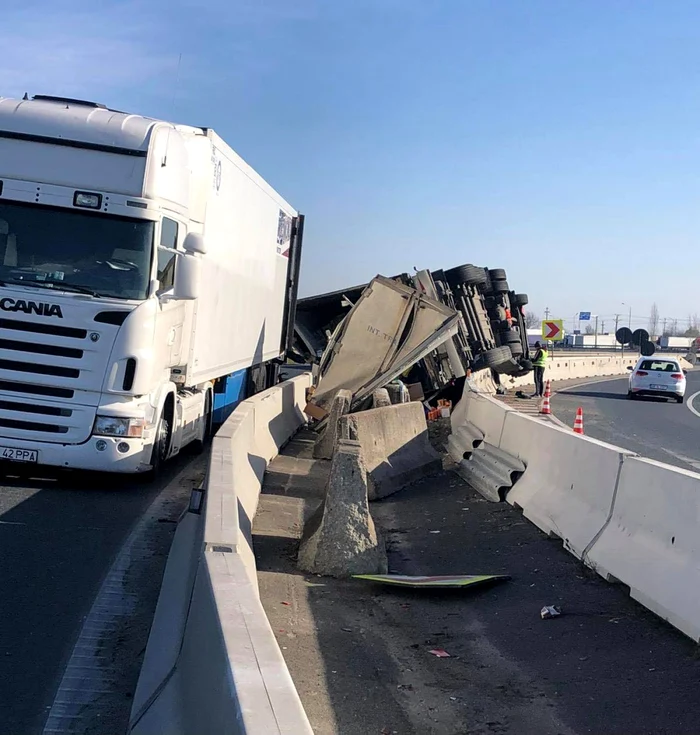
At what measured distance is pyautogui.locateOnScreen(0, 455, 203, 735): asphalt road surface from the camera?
4746 millimetres

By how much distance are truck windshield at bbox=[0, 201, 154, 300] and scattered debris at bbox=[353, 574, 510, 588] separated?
Answer: 14.2 feet

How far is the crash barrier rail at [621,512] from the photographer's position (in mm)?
5887

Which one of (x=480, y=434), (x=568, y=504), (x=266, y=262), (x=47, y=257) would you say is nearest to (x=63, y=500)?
(x=47, y=257)

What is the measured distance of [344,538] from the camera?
753 cm

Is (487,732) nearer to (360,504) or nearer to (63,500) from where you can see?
(360,504)

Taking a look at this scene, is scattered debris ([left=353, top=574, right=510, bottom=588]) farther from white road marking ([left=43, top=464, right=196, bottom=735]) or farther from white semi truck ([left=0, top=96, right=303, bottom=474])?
white semi truck ([left=0, top=96, right=303, bottom=474])

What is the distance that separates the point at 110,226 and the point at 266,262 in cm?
817

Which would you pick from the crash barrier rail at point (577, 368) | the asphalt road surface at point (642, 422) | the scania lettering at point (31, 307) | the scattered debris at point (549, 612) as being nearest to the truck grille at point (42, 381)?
the scania lettering at point (31, 307)

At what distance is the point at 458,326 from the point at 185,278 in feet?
36.6

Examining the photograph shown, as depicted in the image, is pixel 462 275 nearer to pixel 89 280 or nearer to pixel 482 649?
pixel 89 280

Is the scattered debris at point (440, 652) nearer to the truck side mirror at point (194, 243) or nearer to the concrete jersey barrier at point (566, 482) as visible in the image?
the concrete jersey barrier at point (566, 482)

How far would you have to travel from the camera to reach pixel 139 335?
981 centimetres

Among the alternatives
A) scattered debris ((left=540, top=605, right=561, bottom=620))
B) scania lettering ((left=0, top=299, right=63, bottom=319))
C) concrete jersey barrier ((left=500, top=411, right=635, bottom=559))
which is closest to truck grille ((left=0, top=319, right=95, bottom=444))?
scania lettering ((left=0, top=299, right=63, bottom=319))

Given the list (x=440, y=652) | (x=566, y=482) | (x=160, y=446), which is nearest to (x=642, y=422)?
(x=160, y=446)
